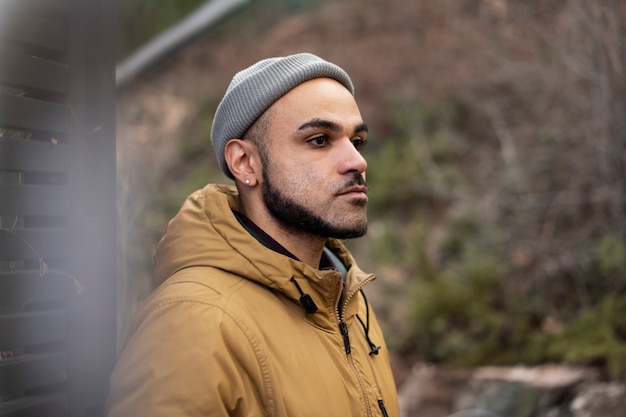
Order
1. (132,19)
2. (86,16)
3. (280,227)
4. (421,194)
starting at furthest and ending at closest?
(421,194)
(280,227)
(132,19)
(86,16)

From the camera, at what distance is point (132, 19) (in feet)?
5.08

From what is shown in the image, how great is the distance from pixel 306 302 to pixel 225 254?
8.9 inches

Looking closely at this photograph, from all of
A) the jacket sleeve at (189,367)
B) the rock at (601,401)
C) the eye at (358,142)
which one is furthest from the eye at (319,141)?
the rock at (601,401)

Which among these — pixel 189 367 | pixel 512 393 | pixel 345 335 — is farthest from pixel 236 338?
pixel 512 393

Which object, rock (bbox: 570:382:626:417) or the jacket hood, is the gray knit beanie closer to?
the jacket hood

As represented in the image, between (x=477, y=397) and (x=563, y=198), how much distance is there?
6.80ft

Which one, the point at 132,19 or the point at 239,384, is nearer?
the point at 239,384

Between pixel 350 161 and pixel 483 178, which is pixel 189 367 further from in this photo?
pixel 483 178

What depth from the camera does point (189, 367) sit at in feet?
4.44

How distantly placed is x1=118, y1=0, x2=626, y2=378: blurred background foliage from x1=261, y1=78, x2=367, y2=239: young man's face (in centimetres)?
119

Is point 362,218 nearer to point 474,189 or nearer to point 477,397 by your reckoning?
point 477,397

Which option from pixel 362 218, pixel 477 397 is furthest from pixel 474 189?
pixel 362 218

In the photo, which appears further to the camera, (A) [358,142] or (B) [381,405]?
(A) [358,142]

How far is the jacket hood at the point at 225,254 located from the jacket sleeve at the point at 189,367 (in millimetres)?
162
